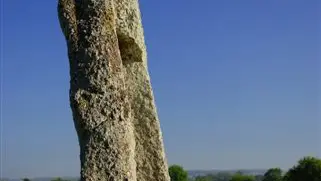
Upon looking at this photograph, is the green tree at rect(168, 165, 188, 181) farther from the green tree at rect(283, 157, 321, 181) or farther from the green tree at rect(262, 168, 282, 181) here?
the green tree at rect(262, 168, 282, 181)

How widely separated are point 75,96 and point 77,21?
4.86ft

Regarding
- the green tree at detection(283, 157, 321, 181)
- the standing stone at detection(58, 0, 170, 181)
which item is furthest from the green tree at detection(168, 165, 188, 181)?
the standing stone at detection(58, 0, 170, 181)

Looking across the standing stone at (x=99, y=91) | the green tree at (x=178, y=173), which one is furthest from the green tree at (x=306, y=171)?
the standing stone at (x=99, y=91)

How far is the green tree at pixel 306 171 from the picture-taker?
271ft

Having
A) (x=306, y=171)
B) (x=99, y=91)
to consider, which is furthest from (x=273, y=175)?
(x=99, y=91)

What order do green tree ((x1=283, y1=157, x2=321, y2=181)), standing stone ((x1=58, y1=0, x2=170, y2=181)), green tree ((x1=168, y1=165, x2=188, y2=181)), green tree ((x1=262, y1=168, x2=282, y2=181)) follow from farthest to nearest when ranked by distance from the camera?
1. green tree ((x1=262, y1=168, x2=282, y2=181))
2. green tree ((x1=168, y1=165, x2=188, y2=181))
3. green tree ((x1=283, y1=157, x2=321, y2=181))
4. standing stone ((x1=58, y1=0, x2=170, y2=181))

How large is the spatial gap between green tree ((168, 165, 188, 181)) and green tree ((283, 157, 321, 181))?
739 inches

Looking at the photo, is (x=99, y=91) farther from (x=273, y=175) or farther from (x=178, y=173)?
(x=273, y=175)

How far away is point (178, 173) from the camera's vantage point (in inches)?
3939

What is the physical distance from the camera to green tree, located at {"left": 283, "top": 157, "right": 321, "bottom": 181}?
Result: 82.6 meters

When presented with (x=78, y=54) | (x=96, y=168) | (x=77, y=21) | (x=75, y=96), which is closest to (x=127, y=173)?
(x=96, y=168)

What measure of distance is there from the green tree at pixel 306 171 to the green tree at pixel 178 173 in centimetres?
1878

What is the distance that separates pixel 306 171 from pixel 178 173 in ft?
77.6

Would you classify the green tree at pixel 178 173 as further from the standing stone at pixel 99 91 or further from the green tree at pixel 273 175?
the standing stone at pixel 99 91
